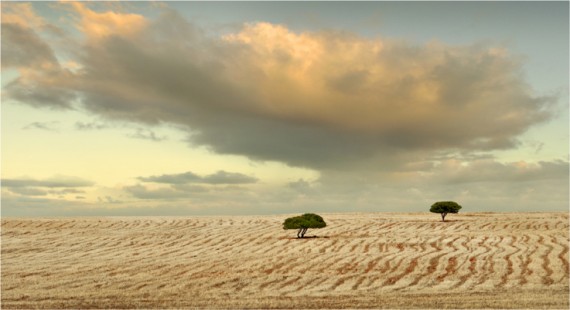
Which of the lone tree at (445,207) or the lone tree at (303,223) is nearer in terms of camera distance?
the lone tree at (303,223)

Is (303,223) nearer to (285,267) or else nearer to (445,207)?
(285,267)

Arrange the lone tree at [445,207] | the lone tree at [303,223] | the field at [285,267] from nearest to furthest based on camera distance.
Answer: the field at [285,267] → the lone tree at [303,223] → the lone tree at [445,207]

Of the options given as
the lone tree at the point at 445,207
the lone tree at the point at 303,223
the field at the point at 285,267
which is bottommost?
the field at the point at 285,267

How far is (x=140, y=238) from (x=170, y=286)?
123 feet

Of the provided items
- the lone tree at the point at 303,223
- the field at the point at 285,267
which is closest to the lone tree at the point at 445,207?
the field at the point at 285,267

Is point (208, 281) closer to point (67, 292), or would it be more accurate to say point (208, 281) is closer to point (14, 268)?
point (67, 292)

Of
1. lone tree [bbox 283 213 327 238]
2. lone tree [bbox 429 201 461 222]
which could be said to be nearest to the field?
lone tree [bbox 283 213 327 238]

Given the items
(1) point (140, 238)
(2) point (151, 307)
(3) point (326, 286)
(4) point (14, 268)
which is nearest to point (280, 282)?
(3) point (326, 286)

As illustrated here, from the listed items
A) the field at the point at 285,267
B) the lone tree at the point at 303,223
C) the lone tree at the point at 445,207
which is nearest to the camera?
the field at the point at 285,267

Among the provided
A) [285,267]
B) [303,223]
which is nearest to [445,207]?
[303,223]

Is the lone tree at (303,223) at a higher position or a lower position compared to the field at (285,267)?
higher

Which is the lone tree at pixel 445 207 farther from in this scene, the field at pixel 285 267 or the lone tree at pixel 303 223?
the lone tree at pixel 303 223

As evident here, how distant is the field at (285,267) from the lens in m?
32.2

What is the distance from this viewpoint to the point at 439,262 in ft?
164
